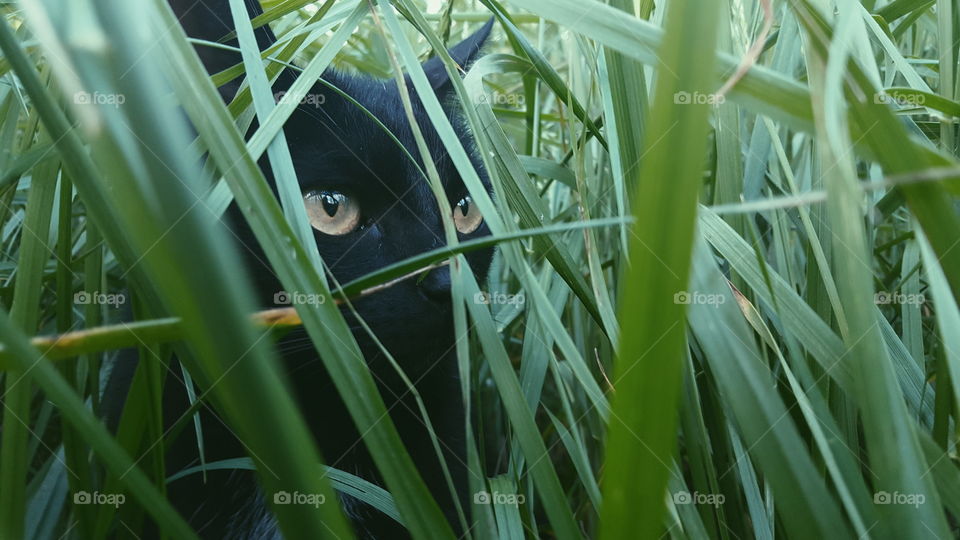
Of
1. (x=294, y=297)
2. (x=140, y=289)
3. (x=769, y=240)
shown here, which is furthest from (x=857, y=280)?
(x=769, y=240)

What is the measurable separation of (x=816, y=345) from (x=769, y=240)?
0.50m

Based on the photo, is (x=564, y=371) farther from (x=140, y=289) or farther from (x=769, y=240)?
(x=140, y=289)

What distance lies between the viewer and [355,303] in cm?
79

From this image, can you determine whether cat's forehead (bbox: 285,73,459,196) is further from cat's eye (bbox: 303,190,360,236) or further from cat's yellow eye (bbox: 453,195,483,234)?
cat's yellow eye (bbox: 453,195,483,234)

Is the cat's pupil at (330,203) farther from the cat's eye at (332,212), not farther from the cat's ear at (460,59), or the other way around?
the cat's ear at (460,59)

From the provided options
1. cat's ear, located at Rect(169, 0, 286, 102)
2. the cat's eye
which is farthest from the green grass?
the cat's eye

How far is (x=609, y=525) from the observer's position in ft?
1.06

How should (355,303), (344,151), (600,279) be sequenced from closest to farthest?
(600,279), (355,303), (344,151)

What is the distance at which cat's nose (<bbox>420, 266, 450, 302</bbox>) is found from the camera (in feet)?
2.67

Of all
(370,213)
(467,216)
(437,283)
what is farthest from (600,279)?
(467,216)

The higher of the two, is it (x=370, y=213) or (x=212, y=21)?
(x=212, y=21)

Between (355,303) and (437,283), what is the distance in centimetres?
11

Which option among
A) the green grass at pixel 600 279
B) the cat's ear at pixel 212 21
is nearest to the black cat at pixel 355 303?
the cat's ear at pixel 212 21

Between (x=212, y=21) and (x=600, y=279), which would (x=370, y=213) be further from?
(x=600, y=279)
